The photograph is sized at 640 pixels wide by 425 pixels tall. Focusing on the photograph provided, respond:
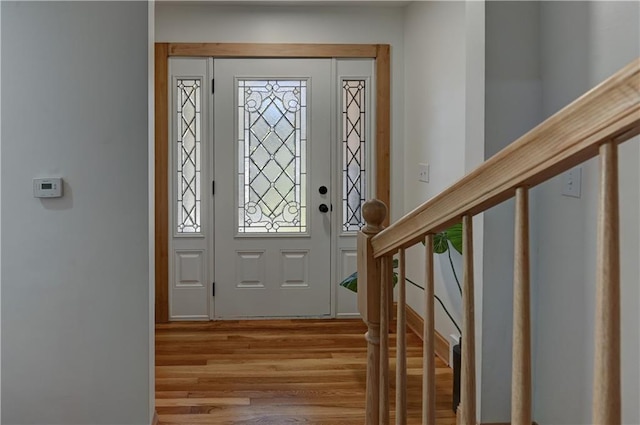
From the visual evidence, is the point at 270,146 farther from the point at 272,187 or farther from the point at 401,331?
the point at 401,331

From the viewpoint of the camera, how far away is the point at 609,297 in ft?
2.49

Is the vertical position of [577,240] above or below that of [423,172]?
below

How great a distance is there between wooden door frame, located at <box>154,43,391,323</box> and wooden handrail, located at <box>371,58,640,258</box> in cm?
371

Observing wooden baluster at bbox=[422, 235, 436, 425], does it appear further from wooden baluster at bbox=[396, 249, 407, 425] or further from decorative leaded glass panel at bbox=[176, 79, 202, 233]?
decorative leaded glass panel at bbox=[176, 79, 202, 233]

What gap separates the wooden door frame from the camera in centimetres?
478

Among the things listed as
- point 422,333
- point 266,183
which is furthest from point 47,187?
point 422,333

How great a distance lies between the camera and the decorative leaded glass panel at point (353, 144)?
16.3 feet

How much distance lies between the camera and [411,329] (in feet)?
15.3

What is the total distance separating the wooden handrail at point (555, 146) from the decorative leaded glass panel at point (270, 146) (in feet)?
12.1

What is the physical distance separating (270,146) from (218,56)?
0.78 meters

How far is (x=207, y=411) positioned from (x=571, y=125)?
2.70 meters

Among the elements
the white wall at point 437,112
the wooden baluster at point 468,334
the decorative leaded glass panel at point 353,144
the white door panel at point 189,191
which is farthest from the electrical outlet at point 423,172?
the wooden baluster at point 468,334

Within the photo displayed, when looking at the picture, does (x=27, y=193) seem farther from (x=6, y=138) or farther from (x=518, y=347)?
(x=518, y=347)

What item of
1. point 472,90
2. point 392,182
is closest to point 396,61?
point 392,182
